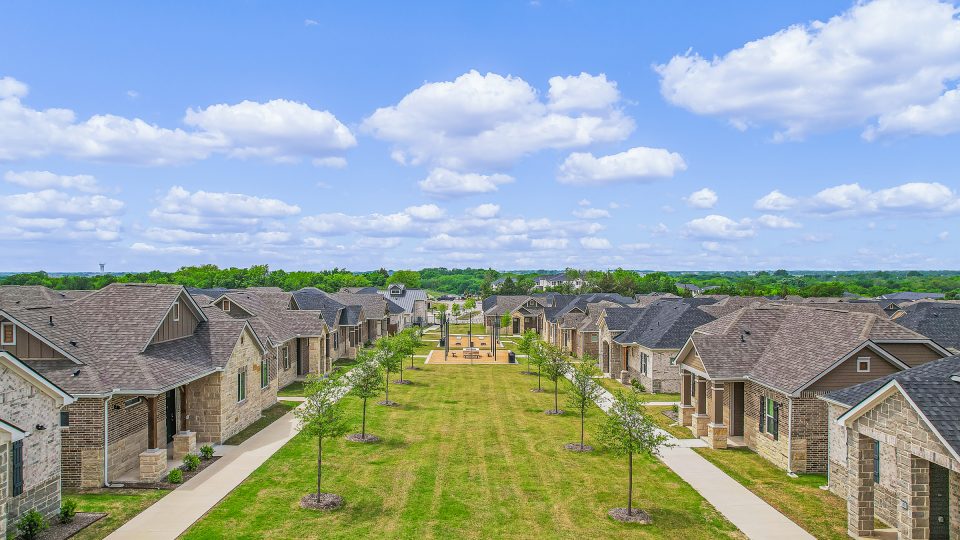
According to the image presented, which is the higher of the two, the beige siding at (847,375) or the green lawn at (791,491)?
the beige siding at (847,375)

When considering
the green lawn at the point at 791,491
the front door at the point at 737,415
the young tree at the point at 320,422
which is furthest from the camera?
the front door at the point at 737,415

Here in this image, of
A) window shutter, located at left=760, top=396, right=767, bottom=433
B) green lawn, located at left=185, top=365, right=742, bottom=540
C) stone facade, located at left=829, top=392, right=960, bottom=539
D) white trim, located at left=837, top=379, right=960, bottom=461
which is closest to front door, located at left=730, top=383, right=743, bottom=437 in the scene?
window shutter, located at left=760, top=396, right=767, bottom=433

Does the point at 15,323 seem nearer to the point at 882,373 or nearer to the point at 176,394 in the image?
the point at 176,394

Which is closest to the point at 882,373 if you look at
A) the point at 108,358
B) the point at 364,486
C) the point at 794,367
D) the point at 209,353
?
the point at 794,367

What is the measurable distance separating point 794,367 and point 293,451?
20536mm

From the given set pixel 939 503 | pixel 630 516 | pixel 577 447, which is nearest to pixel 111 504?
pixel 630 516

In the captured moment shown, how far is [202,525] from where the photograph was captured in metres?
16.8

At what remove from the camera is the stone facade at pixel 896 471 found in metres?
13.9

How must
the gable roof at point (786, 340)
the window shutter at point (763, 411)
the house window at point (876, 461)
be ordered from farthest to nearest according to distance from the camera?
1. the window shutter at point (763, 411)
2. the gable roof at point (786, 340)
3. the house window at point (876, 461)

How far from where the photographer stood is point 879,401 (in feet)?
50.4

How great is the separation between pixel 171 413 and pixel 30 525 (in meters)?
10.2

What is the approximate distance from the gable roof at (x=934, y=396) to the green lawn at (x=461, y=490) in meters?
5.52

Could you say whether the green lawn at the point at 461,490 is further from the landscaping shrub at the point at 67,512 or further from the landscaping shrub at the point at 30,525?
the landscaping shrub at the point at 30,525

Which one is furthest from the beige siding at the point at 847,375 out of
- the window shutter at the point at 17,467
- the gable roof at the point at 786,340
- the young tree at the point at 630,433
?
the window shutter at the point at 17,467
